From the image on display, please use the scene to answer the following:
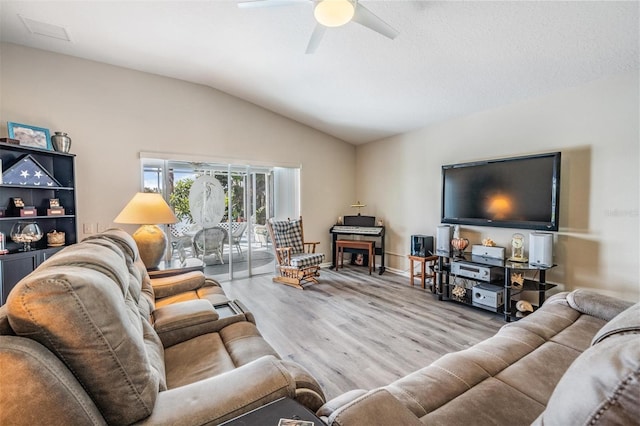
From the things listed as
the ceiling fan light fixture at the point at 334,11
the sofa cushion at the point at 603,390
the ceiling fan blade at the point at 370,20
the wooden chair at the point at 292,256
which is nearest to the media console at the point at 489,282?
the wooden chair at the point at 292,256

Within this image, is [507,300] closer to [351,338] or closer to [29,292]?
[351,338]

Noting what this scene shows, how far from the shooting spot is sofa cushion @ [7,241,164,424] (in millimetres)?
713

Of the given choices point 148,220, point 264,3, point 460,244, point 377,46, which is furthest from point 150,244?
point 460,244

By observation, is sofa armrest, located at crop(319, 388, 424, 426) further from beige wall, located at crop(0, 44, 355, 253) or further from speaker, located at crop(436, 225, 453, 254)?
beige wall, located at crop(0, 44, 355, 253)

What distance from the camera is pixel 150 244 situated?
3057 mm

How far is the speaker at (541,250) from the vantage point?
3.01 m

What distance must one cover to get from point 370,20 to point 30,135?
12.4ft

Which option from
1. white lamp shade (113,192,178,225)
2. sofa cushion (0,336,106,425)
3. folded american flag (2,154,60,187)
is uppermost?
folded american flag (2,154,60,187)

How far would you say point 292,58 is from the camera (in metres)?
3.19

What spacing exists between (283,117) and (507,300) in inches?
173

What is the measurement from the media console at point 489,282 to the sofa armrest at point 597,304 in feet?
3.39

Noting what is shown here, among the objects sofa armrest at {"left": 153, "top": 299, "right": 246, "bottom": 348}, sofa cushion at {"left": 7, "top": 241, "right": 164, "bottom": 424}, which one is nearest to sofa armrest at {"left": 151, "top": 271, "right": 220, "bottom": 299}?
sofa armrest at {"left": 153, "top": 299, "right": 246, "bottom": 348}

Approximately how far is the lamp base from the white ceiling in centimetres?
212

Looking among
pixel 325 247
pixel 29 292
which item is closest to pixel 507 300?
pixel 325 247
